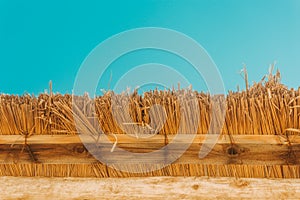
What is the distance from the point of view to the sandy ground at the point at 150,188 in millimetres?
2293

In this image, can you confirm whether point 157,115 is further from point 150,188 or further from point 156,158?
point 150,188

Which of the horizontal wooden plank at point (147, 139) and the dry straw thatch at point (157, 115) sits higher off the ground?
the dry straw thatch at point (157, 115)

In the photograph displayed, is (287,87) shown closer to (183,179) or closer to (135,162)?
(183,179)

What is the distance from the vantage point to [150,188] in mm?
2393

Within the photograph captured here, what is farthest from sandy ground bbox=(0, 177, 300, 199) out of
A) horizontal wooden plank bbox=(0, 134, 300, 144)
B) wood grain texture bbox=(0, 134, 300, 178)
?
horizontal wooden plank bbox=(0, 134, 300, 144)

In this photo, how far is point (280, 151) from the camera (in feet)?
7.50

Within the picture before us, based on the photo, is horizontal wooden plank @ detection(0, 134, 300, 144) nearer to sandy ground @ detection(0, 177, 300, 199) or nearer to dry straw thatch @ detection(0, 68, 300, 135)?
dry straw thatch @ detection(0, 68, 300, 135)

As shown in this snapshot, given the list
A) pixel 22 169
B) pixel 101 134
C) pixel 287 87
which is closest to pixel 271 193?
pixel 287 87

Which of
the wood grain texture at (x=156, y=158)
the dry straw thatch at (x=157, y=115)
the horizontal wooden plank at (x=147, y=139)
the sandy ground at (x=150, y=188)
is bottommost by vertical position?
the sandy ground at (x=150, y=188)

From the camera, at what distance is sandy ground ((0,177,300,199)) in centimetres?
229

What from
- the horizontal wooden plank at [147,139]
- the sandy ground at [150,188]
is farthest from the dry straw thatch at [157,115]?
the sandy ground at [150,188]

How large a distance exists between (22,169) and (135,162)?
37.1 inches

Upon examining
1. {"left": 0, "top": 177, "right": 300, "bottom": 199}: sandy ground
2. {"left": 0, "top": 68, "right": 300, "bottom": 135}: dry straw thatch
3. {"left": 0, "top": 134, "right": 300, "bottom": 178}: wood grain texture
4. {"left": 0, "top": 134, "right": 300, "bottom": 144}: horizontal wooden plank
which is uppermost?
{"left": 0, "top": 68, "right": 300, "bottom": 135}: dry straw thatch

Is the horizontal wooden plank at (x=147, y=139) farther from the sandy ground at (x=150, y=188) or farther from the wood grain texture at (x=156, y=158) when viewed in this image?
the sandy ground at (x=150, y=188)
